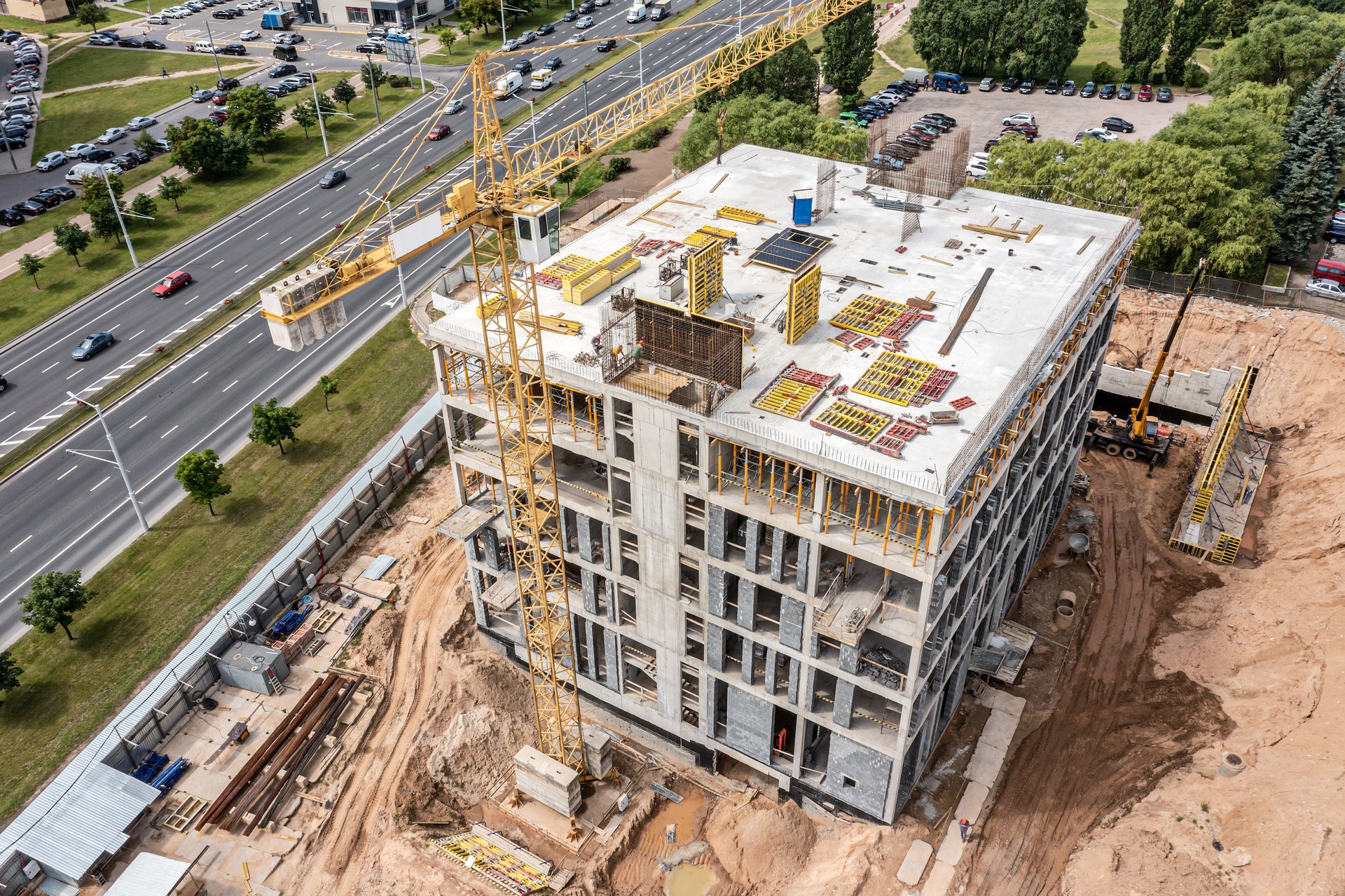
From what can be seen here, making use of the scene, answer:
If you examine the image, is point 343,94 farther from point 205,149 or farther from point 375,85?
point 205,149

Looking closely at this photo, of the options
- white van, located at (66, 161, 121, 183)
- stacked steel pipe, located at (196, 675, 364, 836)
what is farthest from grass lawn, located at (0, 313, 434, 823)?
white van, located at (66, 161, 121, 183)

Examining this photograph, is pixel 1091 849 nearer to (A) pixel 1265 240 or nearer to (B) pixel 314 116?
(A) pixel 1265 240

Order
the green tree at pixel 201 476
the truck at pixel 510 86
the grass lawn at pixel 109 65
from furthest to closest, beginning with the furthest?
1. the grass lawn at pixel 109 65
2. the truck at pixel 510 86
3. the green tree at pixel 201 476

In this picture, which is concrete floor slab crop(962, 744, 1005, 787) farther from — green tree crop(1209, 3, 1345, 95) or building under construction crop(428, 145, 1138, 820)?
green tree crop(1209, 3, 1345, 95)

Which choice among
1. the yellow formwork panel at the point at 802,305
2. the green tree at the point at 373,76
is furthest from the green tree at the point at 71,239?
the yellow formwork panel at the point at 802,305

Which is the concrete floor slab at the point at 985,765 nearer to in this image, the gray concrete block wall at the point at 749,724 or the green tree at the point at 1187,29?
the gray concrete block wall at the point at 749,724

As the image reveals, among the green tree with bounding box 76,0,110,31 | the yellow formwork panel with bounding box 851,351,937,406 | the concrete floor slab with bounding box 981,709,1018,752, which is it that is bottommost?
the concrete floor slab with bounding box 981,709,1018,752

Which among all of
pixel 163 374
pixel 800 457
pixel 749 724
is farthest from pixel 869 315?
pixel 163 374
